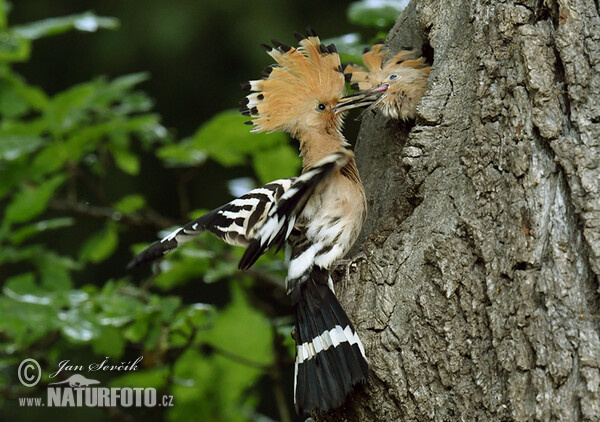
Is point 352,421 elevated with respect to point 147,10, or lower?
lower

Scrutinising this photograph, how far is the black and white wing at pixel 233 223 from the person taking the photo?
2006 millimetres

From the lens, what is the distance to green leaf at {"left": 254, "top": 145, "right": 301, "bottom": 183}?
10.1 feet

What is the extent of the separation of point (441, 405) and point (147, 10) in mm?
4044

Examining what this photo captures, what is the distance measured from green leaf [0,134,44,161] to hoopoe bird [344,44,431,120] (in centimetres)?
149

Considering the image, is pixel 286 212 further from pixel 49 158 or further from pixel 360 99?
pixel 49 158

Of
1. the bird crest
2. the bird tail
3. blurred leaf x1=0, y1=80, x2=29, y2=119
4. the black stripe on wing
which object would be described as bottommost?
the bird tail

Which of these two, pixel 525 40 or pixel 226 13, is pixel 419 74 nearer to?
pixel 525 40

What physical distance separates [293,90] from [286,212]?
0.54m

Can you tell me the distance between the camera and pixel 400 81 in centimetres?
214

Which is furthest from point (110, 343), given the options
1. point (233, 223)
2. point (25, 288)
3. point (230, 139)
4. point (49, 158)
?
point (233, 223)

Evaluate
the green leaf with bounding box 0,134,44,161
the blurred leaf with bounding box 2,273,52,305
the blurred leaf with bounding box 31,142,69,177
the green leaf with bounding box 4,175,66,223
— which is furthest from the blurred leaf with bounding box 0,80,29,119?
the blurred leaf with bounding box 2,273,52,305

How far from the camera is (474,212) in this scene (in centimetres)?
174

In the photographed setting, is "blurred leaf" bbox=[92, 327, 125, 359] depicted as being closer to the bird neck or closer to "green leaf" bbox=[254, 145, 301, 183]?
"green leaf" bbox=[254, 145, 301, 183]

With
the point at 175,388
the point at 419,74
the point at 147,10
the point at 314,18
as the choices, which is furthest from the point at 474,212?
the point at 147,10
